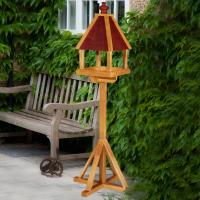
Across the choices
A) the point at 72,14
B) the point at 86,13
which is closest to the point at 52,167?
the point at 86,13

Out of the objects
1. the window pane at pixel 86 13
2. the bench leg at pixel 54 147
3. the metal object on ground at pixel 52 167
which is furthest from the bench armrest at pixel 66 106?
the window pane at pixel 86 13

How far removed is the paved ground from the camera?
6.03 m

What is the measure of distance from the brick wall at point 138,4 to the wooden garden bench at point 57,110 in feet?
3.45

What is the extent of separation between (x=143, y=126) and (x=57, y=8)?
2782 mm

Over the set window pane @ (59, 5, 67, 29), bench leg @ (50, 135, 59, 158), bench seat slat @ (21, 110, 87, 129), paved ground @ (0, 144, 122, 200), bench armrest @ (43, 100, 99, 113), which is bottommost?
paved ground @ (0, 144, 122, 200)

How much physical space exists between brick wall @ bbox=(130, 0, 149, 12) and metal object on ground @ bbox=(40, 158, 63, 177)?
1931mm

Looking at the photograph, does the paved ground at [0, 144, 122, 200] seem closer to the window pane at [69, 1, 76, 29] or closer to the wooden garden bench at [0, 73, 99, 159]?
the wooden garden bench at [0, 73, 99, 159]

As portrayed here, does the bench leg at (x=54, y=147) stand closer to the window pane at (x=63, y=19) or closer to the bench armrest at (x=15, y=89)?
the bench armrest at (x=15, y=89)

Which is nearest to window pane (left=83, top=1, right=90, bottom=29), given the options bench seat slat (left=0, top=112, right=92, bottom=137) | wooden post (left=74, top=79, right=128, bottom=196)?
bench seat slat (left=0, top=112, right=92, bottom=137)

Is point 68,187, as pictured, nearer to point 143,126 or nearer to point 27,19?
point 143,126

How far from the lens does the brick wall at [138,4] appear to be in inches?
283

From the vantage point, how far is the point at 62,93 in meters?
8.15


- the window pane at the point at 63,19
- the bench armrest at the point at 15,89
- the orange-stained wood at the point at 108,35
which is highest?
the orange-stained wood at the point at 108,35

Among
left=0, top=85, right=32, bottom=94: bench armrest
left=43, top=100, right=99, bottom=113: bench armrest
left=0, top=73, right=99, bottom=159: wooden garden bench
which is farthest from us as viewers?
left=0, top=85, right=32, bottom=94: bench armrest
